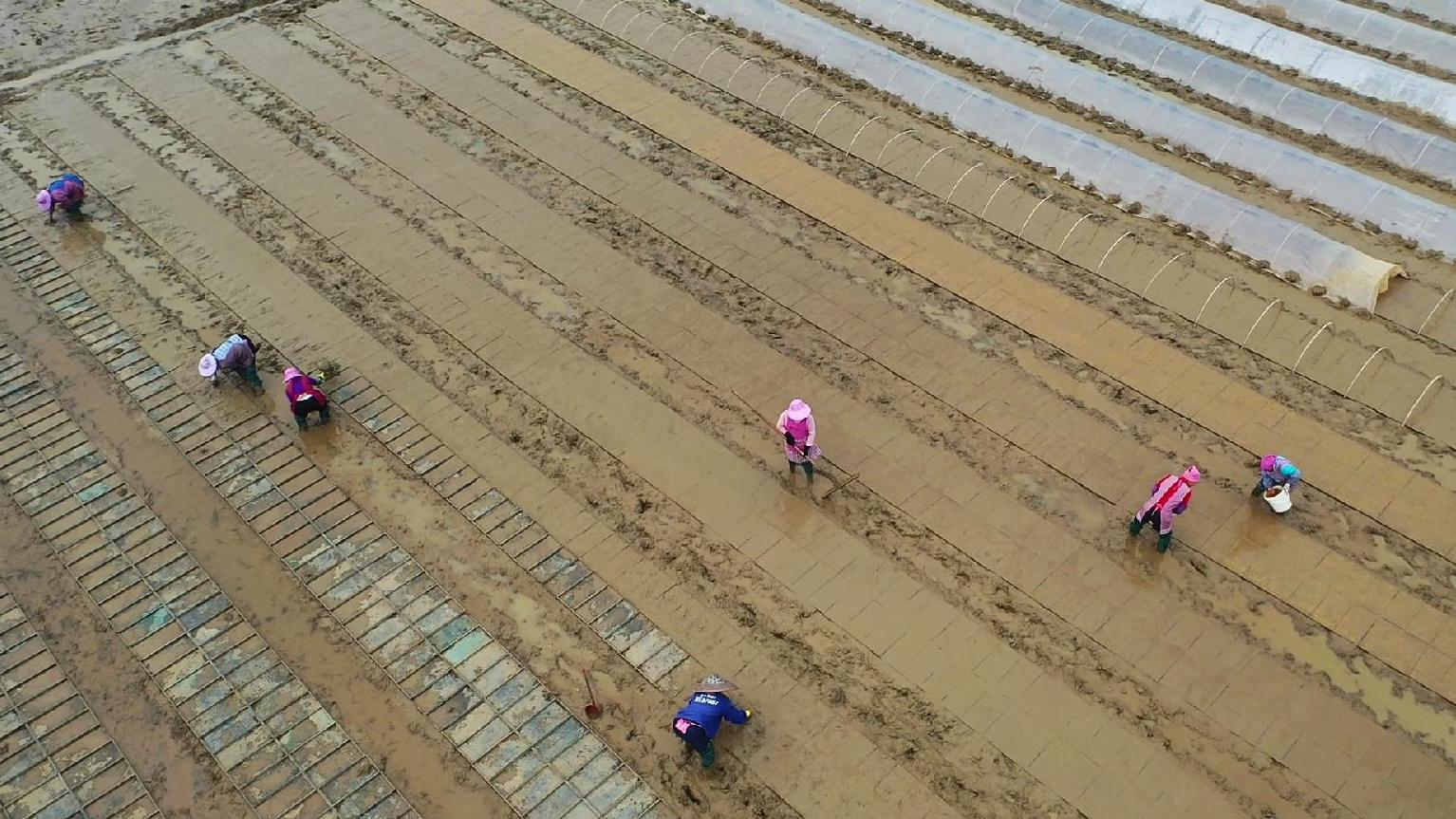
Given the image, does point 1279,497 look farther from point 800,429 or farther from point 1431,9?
point 1431,9

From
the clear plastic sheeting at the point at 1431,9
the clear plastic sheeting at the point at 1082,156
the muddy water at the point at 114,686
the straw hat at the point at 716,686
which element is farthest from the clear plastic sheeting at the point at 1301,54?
the muddy water at the point at 114,686

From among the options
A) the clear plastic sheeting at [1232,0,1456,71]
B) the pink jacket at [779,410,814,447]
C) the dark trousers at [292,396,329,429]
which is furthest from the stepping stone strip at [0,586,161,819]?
the clear plastic sheeting at [1232,0,1456,71]

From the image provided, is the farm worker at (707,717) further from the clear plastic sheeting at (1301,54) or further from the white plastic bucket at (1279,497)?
the clear plastic sheeting at (1301,54)

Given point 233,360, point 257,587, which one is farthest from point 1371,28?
point 257,587

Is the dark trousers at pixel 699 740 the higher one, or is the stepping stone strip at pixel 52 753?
the dark trousers at pixel 699 740

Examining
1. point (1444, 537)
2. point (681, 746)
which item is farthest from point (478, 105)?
point (1444, 537)
